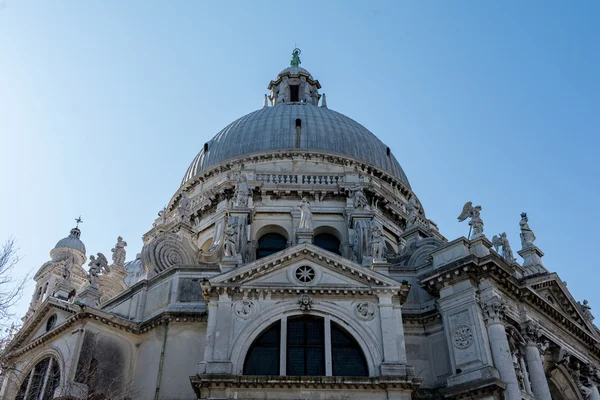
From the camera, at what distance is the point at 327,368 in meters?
21.6

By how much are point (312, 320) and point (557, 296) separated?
12.6 metres

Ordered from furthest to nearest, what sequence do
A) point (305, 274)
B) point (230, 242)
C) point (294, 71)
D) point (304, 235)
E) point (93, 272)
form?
point (294, 71) < point (93, 272) < point (304, 235) < point (230, 242) < point (305, 274)

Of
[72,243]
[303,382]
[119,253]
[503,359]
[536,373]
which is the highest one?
[72,243]

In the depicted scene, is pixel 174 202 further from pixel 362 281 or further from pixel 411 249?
pixel 362 281

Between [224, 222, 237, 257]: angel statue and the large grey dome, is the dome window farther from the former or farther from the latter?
[224, 222, 237, 257]: angel statue

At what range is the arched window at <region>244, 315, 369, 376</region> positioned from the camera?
2180 centimetres

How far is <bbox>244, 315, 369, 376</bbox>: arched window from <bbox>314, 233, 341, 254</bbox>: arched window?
443 inches

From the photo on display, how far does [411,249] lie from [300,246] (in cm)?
1023

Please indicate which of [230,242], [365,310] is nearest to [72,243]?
[230,242]

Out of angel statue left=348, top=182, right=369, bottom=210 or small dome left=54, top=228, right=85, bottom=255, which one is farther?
small dome left=54, top=228, right=85, bottom=255

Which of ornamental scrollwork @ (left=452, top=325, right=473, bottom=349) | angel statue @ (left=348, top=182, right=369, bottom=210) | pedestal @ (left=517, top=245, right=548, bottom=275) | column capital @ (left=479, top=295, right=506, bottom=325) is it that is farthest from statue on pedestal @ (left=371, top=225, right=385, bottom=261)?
pedestal @ (left=517, top=245, right=548, bottom=275)

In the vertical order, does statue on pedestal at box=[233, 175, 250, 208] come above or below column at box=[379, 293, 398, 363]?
above

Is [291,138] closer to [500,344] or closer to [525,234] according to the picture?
[525,234]

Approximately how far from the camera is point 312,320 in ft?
75.4
